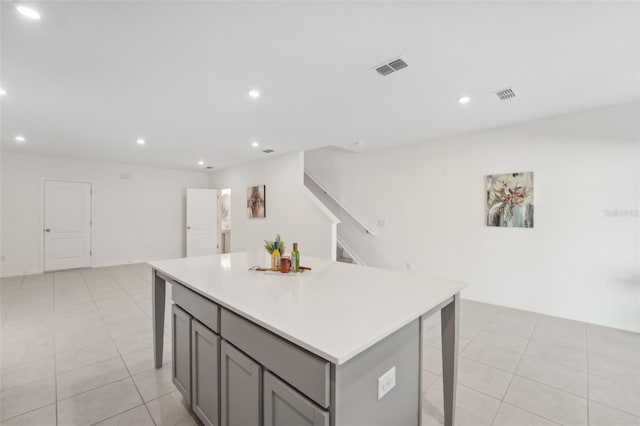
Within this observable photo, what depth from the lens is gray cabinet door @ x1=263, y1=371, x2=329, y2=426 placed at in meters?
0.90

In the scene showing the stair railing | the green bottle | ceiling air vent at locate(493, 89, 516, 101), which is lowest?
the green bottle

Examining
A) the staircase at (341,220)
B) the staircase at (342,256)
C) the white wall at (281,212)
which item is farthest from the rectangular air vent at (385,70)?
the staircase at (342,256)

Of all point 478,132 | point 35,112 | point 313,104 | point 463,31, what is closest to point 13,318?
point 35,112

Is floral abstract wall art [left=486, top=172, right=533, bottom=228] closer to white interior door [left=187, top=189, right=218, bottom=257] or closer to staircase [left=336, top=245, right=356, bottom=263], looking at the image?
staircase [left=336, top=245, right=356, bottom=263]

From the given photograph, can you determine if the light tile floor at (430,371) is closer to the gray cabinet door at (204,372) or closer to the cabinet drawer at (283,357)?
the gray cabinet door at (204,372)

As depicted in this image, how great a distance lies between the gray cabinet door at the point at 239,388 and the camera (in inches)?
45.3

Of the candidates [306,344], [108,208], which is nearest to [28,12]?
[306,344]

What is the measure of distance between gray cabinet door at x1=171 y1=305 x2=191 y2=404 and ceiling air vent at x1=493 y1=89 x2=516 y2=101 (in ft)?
10.6

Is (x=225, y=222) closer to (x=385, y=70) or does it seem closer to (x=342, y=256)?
(x=342, y=256)

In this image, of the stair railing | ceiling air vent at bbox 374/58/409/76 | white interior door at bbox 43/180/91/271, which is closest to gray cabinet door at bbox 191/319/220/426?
ceiling air vent at bbox 374/58/409/76

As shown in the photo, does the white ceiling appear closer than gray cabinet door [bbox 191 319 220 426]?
No

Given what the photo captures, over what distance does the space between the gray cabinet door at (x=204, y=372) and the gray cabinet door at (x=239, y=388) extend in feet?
0.20

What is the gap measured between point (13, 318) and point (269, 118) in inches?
149

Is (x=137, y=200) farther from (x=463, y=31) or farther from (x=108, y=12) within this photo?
(x=463, y=31)
